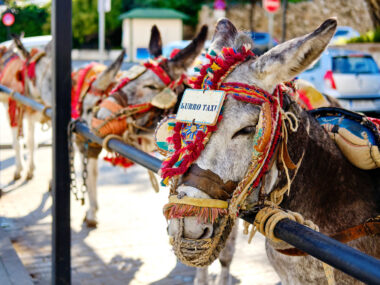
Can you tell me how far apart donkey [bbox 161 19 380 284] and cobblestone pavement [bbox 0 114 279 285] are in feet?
7.62

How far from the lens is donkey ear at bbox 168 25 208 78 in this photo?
4.27 m

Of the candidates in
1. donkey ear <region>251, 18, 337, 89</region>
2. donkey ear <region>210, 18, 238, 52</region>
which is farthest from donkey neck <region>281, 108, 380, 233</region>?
donkey ear <region>210, 18, 238, 52</region>

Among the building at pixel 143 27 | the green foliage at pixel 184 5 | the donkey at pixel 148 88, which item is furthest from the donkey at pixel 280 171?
the green foliage at pixel 184 5

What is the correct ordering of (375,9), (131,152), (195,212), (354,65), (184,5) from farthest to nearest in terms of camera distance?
(184,5)
(375,9)
(354,65)
(131,152)
(195,212)

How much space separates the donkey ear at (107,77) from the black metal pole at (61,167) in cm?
202

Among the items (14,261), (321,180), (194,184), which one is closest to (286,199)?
(321,180)

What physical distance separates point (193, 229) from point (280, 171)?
0.54 metres

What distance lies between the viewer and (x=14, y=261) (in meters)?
4.46

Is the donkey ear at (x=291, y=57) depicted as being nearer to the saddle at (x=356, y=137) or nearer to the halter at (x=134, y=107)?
the saddle at (x=356, y=137)

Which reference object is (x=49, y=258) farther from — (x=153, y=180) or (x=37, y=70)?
(x=37, y=70)

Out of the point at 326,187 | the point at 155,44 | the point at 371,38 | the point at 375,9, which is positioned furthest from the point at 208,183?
the point at 375,9

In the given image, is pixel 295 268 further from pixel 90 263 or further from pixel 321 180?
pixel 90 263

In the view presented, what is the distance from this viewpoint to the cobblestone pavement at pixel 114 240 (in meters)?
4.71

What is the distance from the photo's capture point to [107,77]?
17.8 ft
